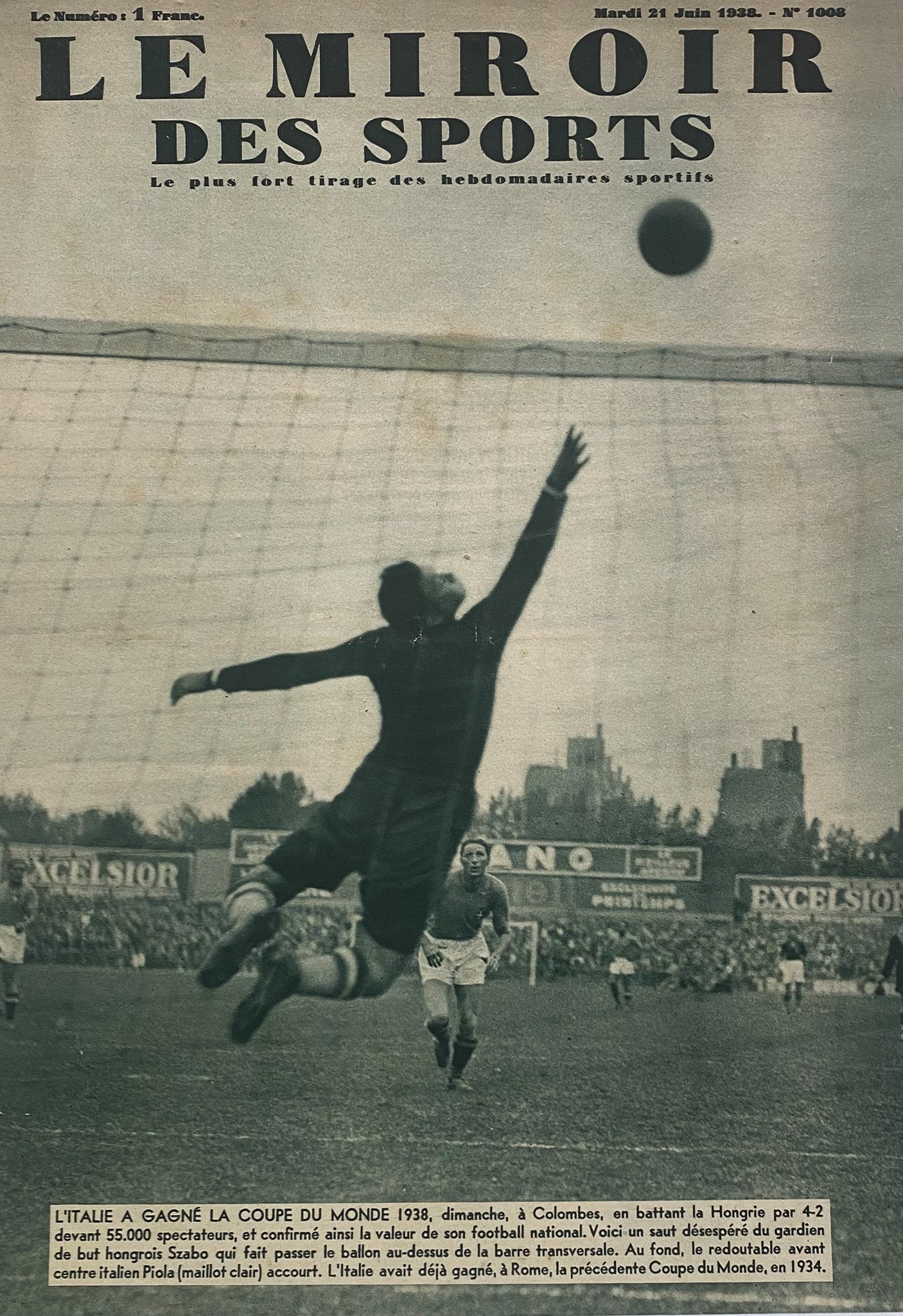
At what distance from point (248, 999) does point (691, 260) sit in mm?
2474

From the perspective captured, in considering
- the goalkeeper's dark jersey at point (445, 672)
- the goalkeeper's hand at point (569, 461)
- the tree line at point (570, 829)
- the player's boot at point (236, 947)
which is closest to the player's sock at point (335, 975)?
the player's boot at point (236, 947)

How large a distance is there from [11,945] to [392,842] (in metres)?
1.11

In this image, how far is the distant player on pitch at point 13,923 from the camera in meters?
3.53

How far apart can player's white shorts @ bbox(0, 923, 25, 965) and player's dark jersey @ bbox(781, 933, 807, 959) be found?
215 cm

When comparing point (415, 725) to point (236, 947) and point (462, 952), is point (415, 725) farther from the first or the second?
point (236, 947)

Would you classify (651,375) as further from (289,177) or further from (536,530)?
(289,177)

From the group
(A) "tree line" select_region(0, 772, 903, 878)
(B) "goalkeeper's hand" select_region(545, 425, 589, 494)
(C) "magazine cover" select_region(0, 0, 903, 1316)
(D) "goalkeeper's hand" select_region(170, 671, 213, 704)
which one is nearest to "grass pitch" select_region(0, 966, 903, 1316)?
(C) "magazine cover" select_region(0, 0, 903, 1316)

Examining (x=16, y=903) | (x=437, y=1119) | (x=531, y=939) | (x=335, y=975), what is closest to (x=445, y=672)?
(x=531, y=939)

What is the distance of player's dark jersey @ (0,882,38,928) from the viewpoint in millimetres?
3564

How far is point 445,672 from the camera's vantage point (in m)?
3.65

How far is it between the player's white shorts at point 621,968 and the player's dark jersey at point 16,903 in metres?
1.63

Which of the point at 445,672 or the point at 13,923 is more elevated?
the point at 445,672
